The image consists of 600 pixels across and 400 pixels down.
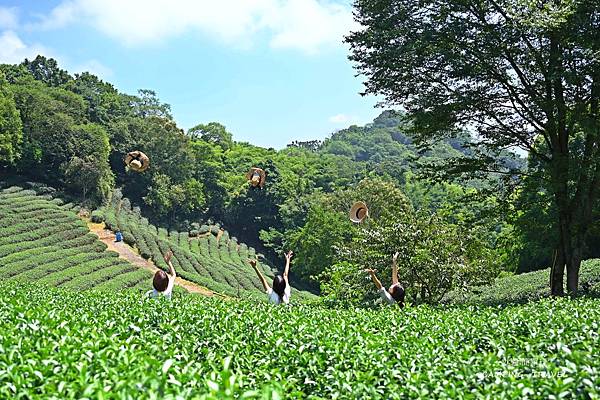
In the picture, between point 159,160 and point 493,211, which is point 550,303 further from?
point 159,160

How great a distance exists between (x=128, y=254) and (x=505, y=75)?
102 ft

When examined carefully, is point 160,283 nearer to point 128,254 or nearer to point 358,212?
point 358,212

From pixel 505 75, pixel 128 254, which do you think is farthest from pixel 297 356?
pixel 128 254

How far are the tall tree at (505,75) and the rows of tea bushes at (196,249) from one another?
70.3 feet

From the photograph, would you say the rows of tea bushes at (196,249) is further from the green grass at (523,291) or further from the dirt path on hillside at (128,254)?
the green grass at (523,291)

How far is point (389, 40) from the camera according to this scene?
35.2 feet

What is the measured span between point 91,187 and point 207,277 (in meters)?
14.9

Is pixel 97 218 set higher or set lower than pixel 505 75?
lower

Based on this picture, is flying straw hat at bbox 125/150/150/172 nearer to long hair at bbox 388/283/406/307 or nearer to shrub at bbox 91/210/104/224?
long hair at bbox 388/283/406/307

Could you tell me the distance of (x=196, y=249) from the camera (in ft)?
155

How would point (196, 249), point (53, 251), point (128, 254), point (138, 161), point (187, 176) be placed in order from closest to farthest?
point (138, 161) < point (53, 251) < point (128, 254) < point (196, 249) < point (187, 176)

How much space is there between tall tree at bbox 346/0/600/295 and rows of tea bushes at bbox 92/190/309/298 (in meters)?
21.4

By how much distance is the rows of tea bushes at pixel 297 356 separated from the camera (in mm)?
2785

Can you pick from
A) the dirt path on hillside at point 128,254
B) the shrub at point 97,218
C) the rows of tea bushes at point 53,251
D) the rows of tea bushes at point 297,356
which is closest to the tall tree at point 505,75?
the rows of tea bushes at point 297,356
